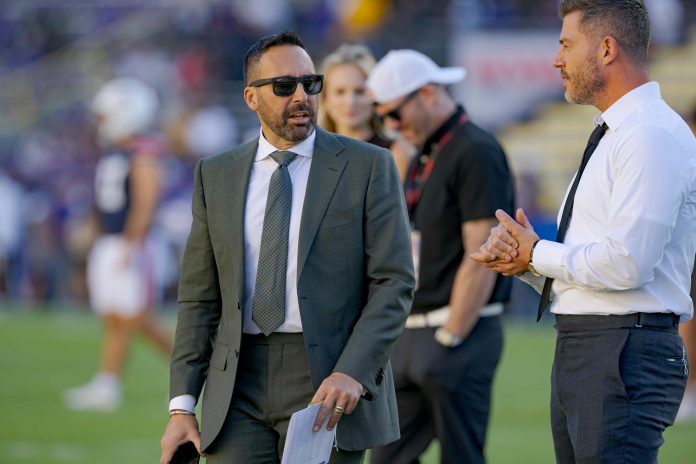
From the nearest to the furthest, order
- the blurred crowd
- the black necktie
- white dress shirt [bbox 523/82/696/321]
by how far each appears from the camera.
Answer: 1. white dress shirt [bbox 523/82/696/321]
2. the black necktie
3. the blurred crowd

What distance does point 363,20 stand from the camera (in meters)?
23.0

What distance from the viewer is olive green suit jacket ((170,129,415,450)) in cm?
429

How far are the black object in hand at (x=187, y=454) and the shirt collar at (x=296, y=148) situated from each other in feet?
3.34

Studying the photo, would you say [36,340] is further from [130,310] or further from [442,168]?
[442,168]

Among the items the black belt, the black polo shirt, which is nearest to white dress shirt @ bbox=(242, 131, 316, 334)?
the black belt

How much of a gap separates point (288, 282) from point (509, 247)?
0.75m

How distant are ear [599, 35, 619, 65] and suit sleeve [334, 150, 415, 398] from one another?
812mm

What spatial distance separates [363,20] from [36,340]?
9433 mm

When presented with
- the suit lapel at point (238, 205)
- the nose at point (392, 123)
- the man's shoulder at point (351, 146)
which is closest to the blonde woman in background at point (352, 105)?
the nose at point (392, 123)

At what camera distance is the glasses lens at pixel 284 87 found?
4445 mm

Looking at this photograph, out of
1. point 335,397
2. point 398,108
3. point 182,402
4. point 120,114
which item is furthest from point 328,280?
point 120,114

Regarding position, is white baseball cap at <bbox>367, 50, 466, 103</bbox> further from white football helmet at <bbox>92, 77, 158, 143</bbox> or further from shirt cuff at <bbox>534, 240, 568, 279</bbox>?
white football helmet at <bbox>92, 77, 158, 143</bbox>

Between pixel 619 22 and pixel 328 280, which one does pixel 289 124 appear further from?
pixel 619 22

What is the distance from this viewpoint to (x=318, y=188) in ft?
Result: 14.4
